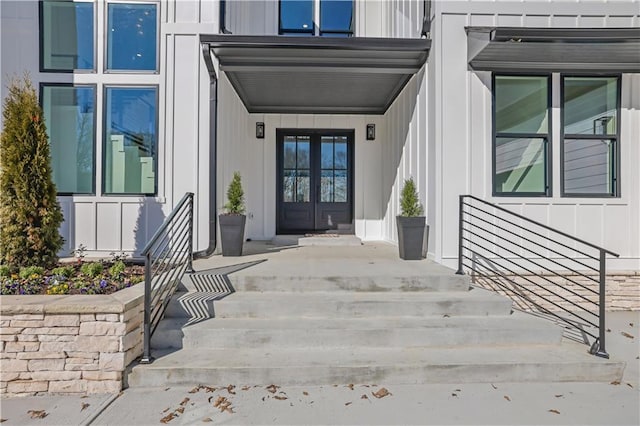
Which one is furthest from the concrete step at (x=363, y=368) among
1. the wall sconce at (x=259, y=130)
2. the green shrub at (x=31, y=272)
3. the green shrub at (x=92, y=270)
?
the wall sconce at (x=259, y=130)

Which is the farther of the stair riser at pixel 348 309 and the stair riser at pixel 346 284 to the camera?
the stair riser at pixel 346 284

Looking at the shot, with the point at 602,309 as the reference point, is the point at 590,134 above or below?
above

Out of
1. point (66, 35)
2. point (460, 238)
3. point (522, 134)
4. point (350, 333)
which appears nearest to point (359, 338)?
point (350, 333)

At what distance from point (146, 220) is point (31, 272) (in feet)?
5.35

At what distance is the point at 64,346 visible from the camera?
252cm

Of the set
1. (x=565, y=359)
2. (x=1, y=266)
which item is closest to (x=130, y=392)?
(x=1, y=266)

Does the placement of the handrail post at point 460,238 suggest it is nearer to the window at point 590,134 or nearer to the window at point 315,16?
the window at point 590,134

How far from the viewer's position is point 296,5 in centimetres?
677

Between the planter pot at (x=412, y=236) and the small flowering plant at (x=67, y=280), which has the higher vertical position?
the planter pot at (x=412, y=236)

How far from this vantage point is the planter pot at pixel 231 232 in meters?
4.66

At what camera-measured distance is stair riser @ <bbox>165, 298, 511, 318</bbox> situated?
3.14 meters

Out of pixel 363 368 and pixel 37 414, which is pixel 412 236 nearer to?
pixel 363 368

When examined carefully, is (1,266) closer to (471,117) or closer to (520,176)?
(471,117)

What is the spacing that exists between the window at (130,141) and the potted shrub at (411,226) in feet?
11.4
